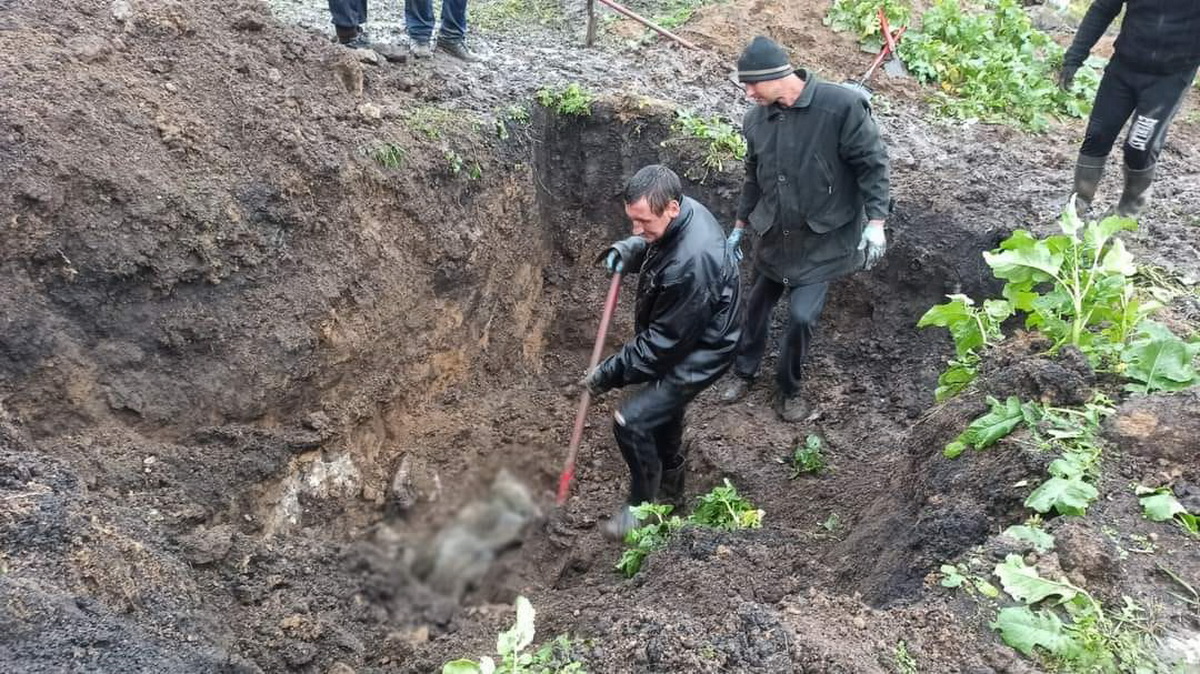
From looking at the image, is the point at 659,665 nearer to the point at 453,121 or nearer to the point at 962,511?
the point at 962,511

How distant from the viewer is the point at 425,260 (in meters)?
5.04

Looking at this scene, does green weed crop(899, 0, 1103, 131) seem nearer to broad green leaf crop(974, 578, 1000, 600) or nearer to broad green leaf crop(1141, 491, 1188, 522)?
broad green leaf crop(1141, 491, 1188, 522)

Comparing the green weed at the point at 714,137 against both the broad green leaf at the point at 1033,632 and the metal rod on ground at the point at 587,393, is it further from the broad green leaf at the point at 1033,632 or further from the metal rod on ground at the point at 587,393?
the broad green leaf at the point at 1033,632

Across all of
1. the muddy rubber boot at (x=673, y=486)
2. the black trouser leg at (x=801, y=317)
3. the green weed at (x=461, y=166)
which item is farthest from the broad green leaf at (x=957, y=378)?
the green weed at (x=461, y=166)

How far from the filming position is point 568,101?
20.3 ft

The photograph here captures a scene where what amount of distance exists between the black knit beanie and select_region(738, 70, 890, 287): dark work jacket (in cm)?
23

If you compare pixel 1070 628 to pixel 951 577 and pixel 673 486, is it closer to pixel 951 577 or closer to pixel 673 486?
pixel 951 577

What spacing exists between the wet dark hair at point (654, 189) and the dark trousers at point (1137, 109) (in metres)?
3.01

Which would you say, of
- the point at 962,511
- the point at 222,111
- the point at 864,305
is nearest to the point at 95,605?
the point at 222,111

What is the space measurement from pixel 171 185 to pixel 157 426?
117 centimetres

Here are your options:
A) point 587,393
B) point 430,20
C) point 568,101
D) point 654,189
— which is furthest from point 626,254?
point 430,20

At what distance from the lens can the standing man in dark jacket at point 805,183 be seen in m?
4.16

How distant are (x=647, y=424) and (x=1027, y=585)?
6.61 feet

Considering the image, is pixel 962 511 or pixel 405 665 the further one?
pixel 405 665
